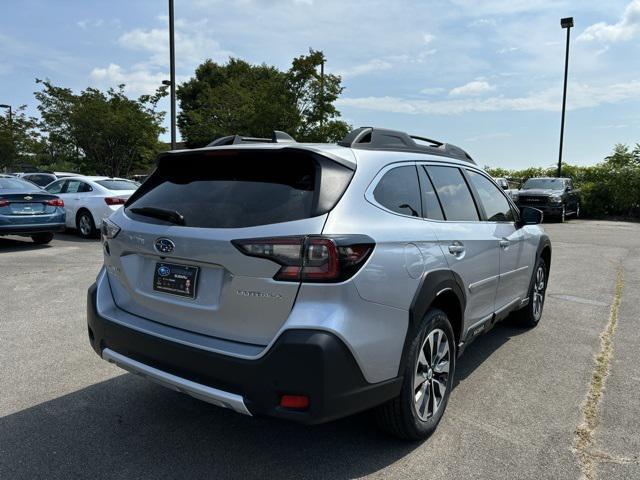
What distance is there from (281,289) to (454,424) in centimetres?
170

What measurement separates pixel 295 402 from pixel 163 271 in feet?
3.44

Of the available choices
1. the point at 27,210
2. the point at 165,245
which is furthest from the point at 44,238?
the point at 165,245

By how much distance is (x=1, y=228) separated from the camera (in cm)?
1023

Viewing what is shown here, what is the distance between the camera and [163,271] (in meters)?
2.93

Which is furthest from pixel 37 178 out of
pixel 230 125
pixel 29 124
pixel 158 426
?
pixel 158 426

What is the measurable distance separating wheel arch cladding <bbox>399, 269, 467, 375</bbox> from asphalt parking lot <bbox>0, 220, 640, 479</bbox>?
63cm

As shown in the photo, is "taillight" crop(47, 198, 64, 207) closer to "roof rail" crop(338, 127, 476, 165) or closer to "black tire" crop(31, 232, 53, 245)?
"black tire" crop(31, 232, 53, 245)

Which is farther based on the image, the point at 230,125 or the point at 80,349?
the point at 230,125

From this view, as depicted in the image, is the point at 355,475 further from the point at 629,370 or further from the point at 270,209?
the point at 629,370

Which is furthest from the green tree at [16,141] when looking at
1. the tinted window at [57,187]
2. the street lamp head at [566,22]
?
the street lamp head at [566,22]

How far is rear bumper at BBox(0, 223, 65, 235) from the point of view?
33.9ft

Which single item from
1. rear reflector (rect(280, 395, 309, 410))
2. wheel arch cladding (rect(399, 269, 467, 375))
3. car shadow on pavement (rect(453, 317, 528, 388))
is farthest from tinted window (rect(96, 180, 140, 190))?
rear reflector (rect(280, 395, 309, 410))

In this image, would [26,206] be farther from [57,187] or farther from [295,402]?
[295,402]

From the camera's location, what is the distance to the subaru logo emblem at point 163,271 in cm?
290
